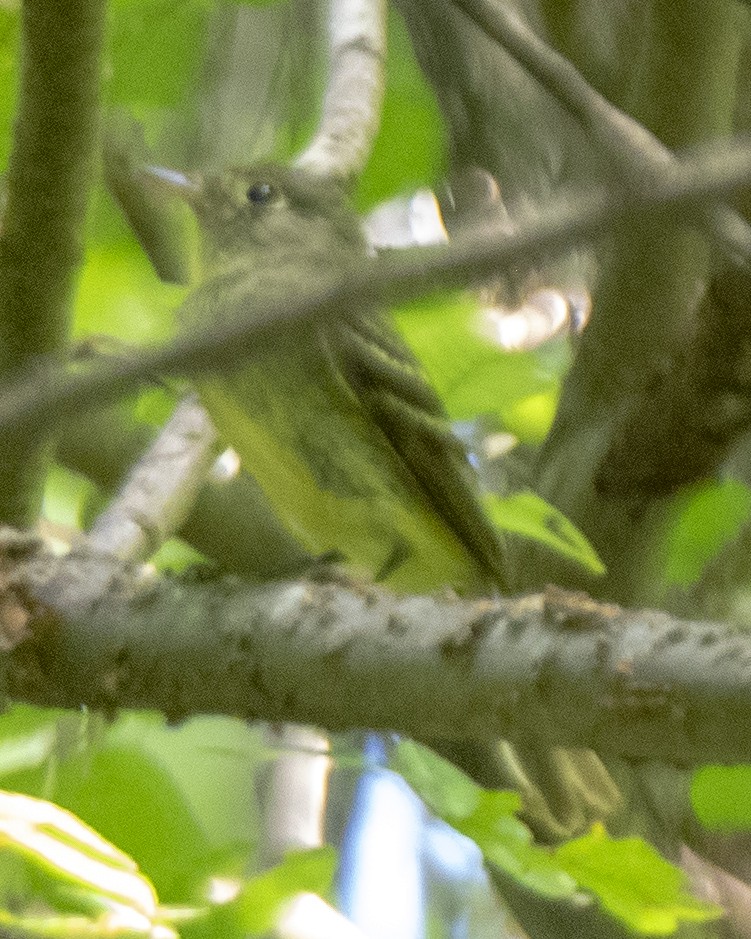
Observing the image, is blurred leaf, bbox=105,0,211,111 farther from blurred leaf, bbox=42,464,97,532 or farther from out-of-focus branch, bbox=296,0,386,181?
blurred leaf, bbox=42,464,97,532

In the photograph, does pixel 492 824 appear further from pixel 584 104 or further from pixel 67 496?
pixel 67 496

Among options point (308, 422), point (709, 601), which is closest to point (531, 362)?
point (308, 422)

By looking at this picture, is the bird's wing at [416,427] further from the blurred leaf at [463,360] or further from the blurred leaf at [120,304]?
the blurred leaf at [120,304]

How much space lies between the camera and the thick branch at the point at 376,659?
1096 millimetres

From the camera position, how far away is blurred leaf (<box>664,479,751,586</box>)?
2.40 meters

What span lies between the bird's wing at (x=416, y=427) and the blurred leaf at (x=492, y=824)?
0.61 m

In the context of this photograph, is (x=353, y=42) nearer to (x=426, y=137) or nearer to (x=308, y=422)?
(x=426, y=137)

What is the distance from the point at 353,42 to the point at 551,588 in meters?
2.09

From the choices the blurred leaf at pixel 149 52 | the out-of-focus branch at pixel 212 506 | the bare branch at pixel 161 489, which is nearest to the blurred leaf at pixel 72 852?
the bare branch at pixel 161 489

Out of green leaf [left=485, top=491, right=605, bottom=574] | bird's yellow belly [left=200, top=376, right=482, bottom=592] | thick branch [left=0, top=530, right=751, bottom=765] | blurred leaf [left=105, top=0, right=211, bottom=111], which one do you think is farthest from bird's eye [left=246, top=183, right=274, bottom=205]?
thick branch [left=0, top=530, right=751, bottom=765]

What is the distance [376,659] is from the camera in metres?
1.30

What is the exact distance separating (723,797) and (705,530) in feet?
2.37

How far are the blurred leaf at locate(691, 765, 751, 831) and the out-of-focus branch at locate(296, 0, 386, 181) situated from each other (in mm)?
1486

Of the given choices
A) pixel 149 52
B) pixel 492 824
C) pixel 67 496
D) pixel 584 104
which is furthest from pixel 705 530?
pixel 67 496
